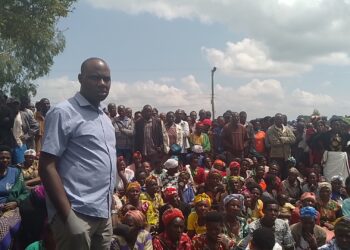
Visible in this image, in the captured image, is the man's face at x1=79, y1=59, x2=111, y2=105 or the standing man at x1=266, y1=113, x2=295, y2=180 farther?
the standing man at x1=266, y1=113, x2=295, y2=180

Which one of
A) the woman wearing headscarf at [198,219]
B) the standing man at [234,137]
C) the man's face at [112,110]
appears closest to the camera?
the woman wearing headscarf at [198,219]

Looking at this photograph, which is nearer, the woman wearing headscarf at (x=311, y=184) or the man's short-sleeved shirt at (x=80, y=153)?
the man's short-sleeved shirt at (x=80, y=153)

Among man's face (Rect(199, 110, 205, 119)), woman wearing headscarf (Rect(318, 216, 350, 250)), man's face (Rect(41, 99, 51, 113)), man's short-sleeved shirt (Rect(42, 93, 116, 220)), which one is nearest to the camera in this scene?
man's short-sleeved shirt (Rect(42, 93, 116, 220))

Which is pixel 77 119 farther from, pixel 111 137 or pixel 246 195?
pixel 246 195

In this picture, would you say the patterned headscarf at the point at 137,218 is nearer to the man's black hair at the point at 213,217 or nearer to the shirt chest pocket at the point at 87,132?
the man's black hair at the point at 213,217

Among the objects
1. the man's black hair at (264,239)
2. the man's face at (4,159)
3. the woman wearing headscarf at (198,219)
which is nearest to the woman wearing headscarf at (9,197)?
the man's face at (4,159)

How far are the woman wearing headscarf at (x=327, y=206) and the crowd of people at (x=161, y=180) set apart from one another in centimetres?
2

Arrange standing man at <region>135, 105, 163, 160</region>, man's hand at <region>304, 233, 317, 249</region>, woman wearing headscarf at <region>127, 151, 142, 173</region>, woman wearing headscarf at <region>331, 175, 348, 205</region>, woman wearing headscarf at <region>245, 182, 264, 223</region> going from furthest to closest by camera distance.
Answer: standing man at <region>135, 105, 163, 160</region>, woman wearing headscarf at <region>127, 151, 142, 173</region>, woman wearing headscarf at <region>331, 175, 348, 205</region>, woman wearing headscarf at <region>245, 182, 264, 223</region>, man's hand at <region>304, 233, 317, 249</region>

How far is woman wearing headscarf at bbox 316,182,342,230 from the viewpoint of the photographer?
7.04 m

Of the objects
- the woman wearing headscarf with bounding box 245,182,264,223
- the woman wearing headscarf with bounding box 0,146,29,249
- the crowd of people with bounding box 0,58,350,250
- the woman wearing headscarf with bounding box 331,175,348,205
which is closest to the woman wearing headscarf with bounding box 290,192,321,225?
the crowd of people with bounding box 0,58,350,250

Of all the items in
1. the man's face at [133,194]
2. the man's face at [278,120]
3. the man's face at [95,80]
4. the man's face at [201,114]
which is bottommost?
the man's face at [133,194]

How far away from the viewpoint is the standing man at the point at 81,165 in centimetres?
236

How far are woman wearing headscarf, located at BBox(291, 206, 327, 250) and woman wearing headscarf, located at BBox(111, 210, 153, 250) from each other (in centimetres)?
196

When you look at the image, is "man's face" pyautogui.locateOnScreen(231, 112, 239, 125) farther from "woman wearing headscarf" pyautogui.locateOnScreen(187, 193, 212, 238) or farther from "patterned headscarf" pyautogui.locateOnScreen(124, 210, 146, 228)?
"patterned headscarf" pyautogui.locateOnScreen(124, 210, 146, 228)
